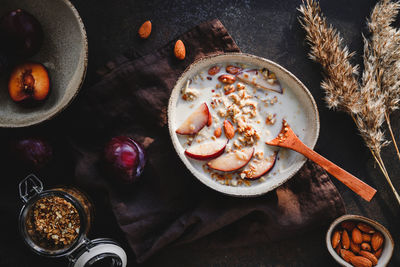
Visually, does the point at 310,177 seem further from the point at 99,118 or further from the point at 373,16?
the point at 99,118

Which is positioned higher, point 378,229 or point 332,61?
point 332,61

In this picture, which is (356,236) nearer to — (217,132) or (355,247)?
(355,247)

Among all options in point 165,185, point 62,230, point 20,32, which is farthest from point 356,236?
point 20,32

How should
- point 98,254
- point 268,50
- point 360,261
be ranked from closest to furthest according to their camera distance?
point 98,254
point 360,261
point 268,50

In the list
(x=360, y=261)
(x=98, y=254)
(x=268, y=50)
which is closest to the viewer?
(x=98, y=254)

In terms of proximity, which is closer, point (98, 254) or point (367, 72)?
point (98, 254)

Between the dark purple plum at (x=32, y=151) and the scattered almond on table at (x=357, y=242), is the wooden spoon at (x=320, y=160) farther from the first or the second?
the dark purple plum at (x=32, y=151)

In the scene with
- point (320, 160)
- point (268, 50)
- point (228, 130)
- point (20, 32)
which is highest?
point (20, 32)

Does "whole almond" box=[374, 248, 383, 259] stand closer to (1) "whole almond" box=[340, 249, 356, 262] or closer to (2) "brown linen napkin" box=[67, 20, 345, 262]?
(1) "whole almond" box=[340, 249, 356, 262]
